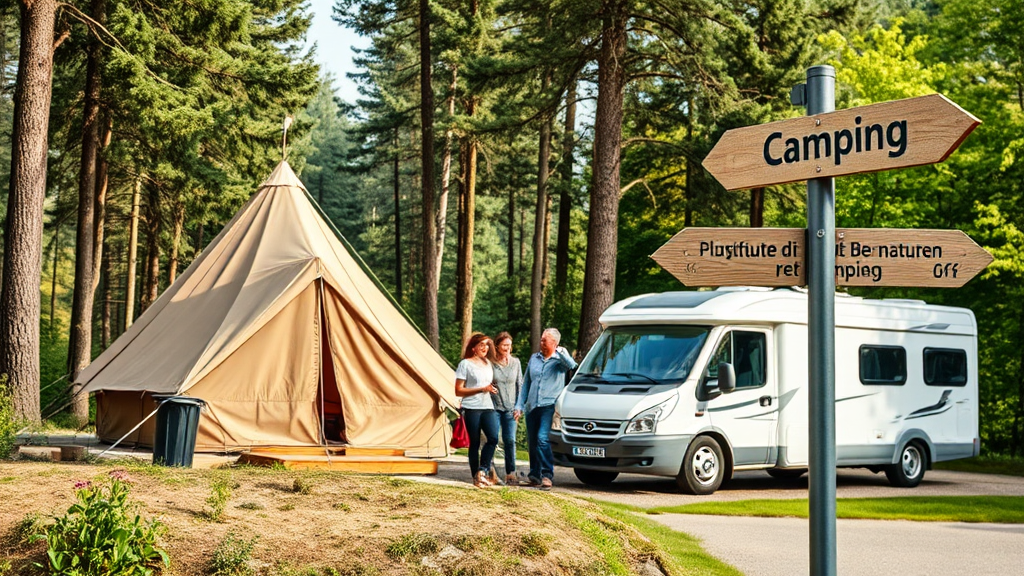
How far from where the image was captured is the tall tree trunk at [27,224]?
16.1 metres

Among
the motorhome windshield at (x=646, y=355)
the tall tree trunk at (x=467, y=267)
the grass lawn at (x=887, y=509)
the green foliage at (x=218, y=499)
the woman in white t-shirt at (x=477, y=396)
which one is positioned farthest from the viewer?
the tall tree trunk at (x=467, y=267)

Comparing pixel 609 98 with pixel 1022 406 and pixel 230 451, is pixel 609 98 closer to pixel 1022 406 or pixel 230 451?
pixel 230 451

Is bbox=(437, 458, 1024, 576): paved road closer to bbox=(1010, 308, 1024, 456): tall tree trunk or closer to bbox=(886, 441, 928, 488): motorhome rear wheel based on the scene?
bbox=(886, 441, 928, 488): motorhome rear wheel

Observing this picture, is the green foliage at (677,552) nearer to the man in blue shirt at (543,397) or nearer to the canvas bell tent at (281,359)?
the man in blue shirt at (543,397)

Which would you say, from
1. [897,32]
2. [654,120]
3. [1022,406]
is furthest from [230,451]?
[897,32]

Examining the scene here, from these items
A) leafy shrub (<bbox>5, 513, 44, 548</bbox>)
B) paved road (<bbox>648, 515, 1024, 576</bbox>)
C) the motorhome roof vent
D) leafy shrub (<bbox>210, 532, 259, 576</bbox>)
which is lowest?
paved road (<bbox>648, 515, 1024, 576</bbox>)

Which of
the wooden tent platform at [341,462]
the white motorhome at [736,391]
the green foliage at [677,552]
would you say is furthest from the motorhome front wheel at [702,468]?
the green foliage at [677,552]

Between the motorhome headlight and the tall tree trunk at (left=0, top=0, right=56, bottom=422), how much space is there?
921 cm

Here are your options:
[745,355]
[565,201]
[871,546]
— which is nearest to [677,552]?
[871,546]

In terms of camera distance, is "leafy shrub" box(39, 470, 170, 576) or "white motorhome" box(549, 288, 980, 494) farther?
"white motorhome" box(549, 288, 980, 494)

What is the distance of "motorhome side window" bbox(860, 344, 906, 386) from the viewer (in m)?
14.8

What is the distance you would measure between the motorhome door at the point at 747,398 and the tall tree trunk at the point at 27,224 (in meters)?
10.1

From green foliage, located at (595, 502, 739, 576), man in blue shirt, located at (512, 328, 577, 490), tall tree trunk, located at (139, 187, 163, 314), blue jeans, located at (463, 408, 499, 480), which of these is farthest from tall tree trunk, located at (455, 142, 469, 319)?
green foliage, located at (595, 502, 739, 576)

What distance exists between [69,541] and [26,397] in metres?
11.9
